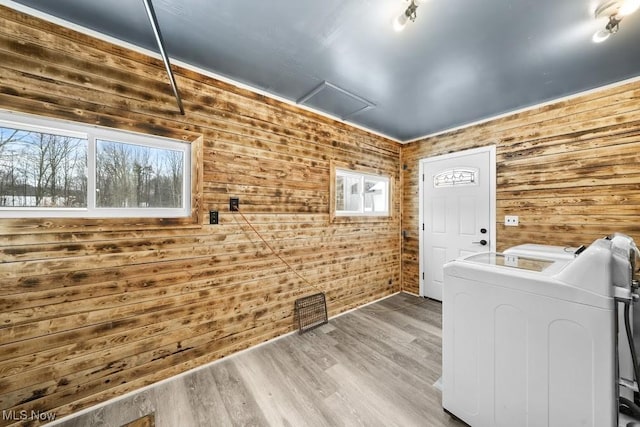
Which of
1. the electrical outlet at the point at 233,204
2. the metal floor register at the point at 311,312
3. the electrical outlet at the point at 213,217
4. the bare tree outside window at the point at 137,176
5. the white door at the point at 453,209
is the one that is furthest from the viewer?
the white door at the point at 453,209

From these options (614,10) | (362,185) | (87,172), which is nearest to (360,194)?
(362,185)

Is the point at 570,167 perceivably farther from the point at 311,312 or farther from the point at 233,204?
the point at 233,204

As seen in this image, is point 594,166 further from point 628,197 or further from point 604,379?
point 604,379

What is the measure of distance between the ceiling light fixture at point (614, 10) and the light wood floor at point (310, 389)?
278 centimetres

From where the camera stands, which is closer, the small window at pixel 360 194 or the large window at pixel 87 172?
the large window at pixel 87 172

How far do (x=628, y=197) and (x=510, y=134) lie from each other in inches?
48.2

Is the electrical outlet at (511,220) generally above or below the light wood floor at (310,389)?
above

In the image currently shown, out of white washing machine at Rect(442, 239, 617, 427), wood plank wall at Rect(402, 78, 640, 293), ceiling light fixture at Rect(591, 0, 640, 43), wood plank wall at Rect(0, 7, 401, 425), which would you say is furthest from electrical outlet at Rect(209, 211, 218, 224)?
wood plank wall at Rect(402, 78, 640, 293)

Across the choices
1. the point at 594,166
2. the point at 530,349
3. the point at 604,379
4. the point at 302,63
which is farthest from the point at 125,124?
the point at 594,166

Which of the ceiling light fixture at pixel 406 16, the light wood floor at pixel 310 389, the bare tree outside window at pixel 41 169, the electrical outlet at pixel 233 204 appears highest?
the ceiling light fixture at pixel 406 16

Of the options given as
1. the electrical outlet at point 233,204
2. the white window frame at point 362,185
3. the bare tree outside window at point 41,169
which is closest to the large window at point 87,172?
the bare tree outside window at point 41,169

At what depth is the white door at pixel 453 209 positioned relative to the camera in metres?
3.14

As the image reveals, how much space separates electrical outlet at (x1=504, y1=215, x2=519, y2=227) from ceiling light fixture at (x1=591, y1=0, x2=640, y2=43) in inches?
73.3

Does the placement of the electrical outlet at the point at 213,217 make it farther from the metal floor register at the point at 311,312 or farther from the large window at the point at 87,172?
the metal floor register at the point at 311,312
